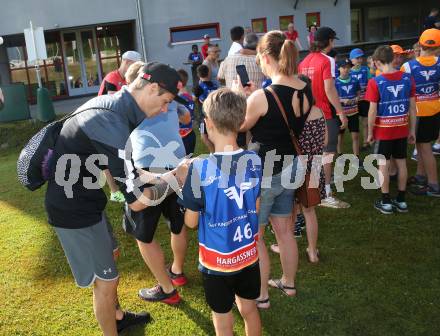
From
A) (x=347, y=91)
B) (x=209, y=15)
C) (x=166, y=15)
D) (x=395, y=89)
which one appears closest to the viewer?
(x=395, y=89)

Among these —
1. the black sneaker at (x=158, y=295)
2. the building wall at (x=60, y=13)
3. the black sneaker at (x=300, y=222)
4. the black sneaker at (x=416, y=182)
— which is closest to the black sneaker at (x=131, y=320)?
the black sneaker at (x=158, y=295)

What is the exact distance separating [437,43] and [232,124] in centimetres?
391

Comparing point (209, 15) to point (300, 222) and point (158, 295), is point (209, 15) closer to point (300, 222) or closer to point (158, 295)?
point (300, 222)

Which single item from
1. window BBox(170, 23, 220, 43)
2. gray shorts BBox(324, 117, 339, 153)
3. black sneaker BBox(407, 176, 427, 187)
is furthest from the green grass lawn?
window BBox(170, 23, 220, 43)

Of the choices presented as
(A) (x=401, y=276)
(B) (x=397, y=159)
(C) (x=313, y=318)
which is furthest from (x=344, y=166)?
(C) (x=313, y=318)

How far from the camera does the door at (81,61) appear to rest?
19328mm

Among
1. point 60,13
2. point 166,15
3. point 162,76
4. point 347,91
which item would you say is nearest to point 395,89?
point 347,91

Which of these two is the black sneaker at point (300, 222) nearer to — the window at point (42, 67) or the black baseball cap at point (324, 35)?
the black baseball cap at point (324, 35)

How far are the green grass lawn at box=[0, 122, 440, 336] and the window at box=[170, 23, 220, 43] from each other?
14191 millimetres

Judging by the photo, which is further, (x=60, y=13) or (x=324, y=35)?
(x=60, y=13)

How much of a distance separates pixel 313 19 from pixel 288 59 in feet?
57.7

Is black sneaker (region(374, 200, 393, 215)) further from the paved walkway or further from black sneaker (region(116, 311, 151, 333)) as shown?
the paved walkway

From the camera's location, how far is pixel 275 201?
3311 millimetres

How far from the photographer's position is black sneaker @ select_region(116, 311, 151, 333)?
11.2 feet
